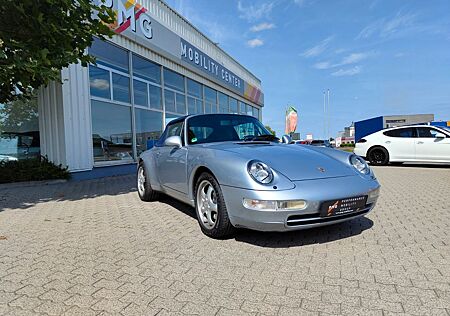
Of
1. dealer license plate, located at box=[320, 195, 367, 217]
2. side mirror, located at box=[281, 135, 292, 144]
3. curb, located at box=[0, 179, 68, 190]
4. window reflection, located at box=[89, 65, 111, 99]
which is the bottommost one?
curb, located at box=[0, 179, 68, 190]

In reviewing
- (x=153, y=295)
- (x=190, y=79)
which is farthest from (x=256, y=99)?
(x=153, y=295)

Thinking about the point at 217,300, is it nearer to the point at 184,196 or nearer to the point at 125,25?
the point at 184,196

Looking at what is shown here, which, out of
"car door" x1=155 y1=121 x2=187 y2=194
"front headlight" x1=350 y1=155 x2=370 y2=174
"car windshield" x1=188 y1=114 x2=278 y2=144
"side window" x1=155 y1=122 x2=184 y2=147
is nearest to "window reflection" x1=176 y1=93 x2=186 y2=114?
"side window" x1=155 y1=122 x2=184 y2=147

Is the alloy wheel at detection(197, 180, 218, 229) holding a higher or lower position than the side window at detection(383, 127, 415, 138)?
lower

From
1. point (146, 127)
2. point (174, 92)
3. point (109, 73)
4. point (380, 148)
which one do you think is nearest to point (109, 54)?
point (109, 73)

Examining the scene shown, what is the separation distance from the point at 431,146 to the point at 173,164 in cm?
931

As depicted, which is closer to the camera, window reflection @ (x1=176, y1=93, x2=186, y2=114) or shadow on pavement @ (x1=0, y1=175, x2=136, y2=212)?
shadow on pavement @ (x1=0, y1=175, x2=136, y2=212)

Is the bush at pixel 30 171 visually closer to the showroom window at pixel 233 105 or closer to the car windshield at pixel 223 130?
the car windshield at pixel 223 130

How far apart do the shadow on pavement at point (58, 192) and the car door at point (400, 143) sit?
340 inches

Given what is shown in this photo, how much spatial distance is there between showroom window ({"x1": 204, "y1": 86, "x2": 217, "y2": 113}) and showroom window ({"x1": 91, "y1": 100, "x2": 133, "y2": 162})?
6791 mm

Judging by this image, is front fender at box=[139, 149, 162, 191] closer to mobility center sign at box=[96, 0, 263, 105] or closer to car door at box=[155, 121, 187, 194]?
car door at box=[155, 121, 187, 194]

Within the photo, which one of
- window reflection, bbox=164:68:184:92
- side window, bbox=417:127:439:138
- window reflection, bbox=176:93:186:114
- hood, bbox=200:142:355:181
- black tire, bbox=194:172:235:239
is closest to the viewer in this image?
hood, bbox=200:142:355:181

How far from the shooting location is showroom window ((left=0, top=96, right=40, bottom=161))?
8.34 meters

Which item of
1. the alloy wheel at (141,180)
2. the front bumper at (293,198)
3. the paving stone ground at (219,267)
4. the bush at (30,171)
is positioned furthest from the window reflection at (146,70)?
the front bumper at (293,198)
